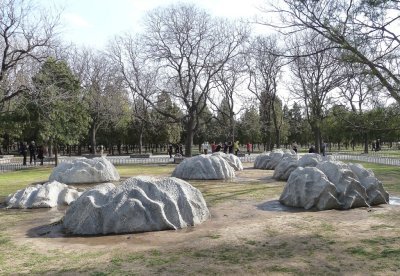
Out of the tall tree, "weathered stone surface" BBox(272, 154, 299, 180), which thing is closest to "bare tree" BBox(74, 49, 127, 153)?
the tall tree

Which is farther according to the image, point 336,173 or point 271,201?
point 271,201

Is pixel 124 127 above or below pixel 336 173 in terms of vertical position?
above

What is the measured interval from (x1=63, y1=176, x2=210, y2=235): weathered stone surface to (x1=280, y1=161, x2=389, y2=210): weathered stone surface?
376 centimetres

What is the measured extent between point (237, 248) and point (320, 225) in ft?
9.51

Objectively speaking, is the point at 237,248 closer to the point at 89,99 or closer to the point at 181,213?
the point at 181,213

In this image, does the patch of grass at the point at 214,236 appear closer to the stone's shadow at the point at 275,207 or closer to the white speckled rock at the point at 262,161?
the stone's shadow at the point at 275,207

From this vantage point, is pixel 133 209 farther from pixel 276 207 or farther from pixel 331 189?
pixel 331 189

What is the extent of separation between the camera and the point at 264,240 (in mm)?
9000

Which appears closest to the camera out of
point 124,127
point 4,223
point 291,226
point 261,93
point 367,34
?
point 367,34

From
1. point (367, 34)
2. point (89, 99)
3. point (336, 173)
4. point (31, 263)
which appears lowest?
point (31, 263)

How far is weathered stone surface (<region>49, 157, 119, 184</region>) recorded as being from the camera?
19.6 m

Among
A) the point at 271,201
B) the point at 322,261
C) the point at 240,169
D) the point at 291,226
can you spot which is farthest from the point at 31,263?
the point at 240,169

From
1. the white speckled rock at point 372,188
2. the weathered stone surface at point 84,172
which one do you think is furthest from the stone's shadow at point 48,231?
the weathered stone surface at point 84,172

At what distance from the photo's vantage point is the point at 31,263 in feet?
24.9
